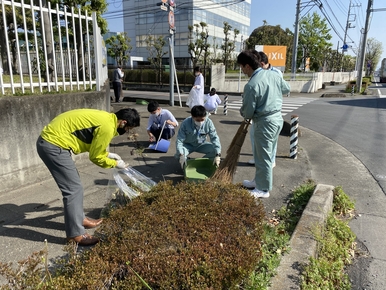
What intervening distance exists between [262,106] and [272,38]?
138 ft

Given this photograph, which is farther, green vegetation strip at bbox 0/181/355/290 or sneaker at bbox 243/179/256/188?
sneaker at bbox 243/179/256/188

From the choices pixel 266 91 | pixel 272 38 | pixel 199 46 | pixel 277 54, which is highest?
pixel 272 38

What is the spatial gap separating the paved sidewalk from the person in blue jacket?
1.99 ft

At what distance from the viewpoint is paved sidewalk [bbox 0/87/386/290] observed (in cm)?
280

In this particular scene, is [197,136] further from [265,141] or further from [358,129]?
[358,129]

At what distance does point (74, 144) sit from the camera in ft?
8.79

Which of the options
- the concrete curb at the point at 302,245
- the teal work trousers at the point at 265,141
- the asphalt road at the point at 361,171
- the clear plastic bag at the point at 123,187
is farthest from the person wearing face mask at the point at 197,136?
the asphalt road at the point at 361,171

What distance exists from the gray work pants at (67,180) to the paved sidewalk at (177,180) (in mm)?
296

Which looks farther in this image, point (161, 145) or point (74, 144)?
point (161, 145)

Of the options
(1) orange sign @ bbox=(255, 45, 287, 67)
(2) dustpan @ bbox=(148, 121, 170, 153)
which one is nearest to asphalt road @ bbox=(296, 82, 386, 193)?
(2) dustpan @ bbox=(148, 121, 170, 153)

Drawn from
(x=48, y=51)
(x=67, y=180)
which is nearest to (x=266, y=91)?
→ (x=67, y=180)

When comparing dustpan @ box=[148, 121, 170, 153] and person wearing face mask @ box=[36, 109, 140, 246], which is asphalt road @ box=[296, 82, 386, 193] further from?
person wearing face mask @ box=[36, 109, 140, 246]

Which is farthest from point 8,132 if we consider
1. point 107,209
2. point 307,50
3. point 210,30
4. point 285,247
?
point 210,30

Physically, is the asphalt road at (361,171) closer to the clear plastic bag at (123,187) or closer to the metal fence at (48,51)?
the clear plastic bag at (123,187)
